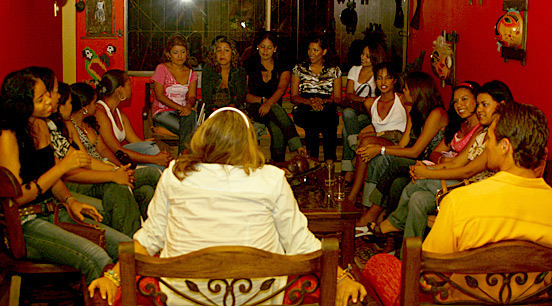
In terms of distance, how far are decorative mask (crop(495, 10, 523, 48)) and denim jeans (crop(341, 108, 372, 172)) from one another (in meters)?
1.53

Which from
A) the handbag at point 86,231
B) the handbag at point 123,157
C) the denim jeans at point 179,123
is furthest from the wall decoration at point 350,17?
the handbag at point 86,231

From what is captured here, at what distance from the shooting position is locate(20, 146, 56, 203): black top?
2.89 metres

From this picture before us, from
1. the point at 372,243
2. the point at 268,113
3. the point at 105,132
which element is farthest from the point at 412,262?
the point at 268,113

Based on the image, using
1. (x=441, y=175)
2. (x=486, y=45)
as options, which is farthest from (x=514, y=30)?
(x=441, y=175)

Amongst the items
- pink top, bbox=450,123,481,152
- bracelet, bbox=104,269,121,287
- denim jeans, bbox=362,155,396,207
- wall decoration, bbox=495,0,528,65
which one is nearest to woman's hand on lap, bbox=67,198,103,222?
bracelet, bbox=104,269,121,287

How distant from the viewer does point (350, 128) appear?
18.6 feet

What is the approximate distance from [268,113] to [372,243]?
190 centimetres

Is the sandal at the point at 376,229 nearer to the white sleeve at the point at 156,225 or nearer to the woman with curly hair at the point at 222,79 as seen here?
the woman with curly hair at the point at 222,79

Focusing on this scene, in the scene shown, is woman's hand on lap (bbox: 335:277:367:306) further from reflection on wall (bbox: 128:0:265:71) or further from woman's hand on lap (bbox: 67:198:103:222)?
reflection on wall (bbox: 128:0:265:71)

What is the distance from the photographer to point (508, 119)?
212 cm

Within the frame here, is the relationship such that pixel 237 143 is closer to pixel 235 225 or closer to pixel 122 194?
pixel 235 225

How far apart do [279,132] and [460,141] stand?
6.48ft

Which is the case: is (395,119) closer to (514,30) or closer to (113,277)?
(514,30)

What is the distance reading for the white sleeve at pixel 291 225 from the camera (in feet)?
6.72
